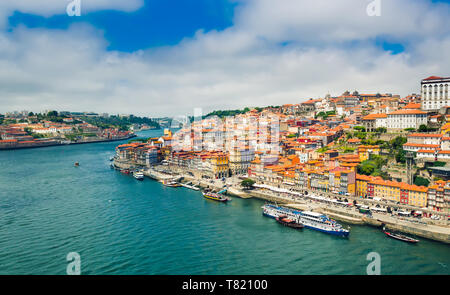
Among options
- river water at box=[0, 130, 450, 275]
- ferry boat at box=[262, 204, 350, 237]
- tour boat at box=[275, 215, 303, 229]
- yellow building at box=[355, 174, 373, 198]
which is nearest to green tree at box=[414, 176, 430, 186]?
yellow building at box=[355, 174, 373, 198]

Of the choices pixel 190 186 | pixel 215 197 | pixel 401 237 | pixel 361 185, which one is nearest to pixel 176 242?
pixel 215 197

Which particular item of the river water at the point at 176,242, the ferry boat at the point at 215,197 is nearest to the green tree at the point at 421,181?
the river water at the point at 176,242

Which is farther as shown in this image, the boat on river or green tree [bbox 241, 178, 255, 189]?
green tree [bbox 241, 178, 255, 189]

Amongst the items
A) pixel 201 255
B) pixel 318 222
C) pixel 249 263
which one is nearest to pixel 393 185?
pixel 318 222

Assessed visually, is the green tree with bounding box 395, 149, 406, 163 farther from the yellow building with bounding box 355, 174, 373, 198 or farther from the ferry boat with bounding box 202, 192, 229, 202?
the ferry boat with bounding box 202, 192, 229, 202

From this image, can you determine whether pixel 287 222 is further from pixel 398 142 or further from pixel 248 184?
pixel 398 142

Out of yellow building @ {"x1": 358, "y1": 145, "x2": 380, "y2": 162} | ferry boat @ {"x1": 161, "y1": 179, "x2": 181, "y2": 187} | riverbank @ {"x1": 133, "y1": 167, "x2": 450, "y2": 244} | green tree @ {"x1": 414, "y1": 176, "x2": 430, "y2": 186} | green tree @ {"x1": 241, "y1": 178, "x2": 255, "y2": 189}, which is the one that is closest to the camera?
riverbank @ {"x1": 133, "y1": 167, "x2": 450, "y2": 244}
